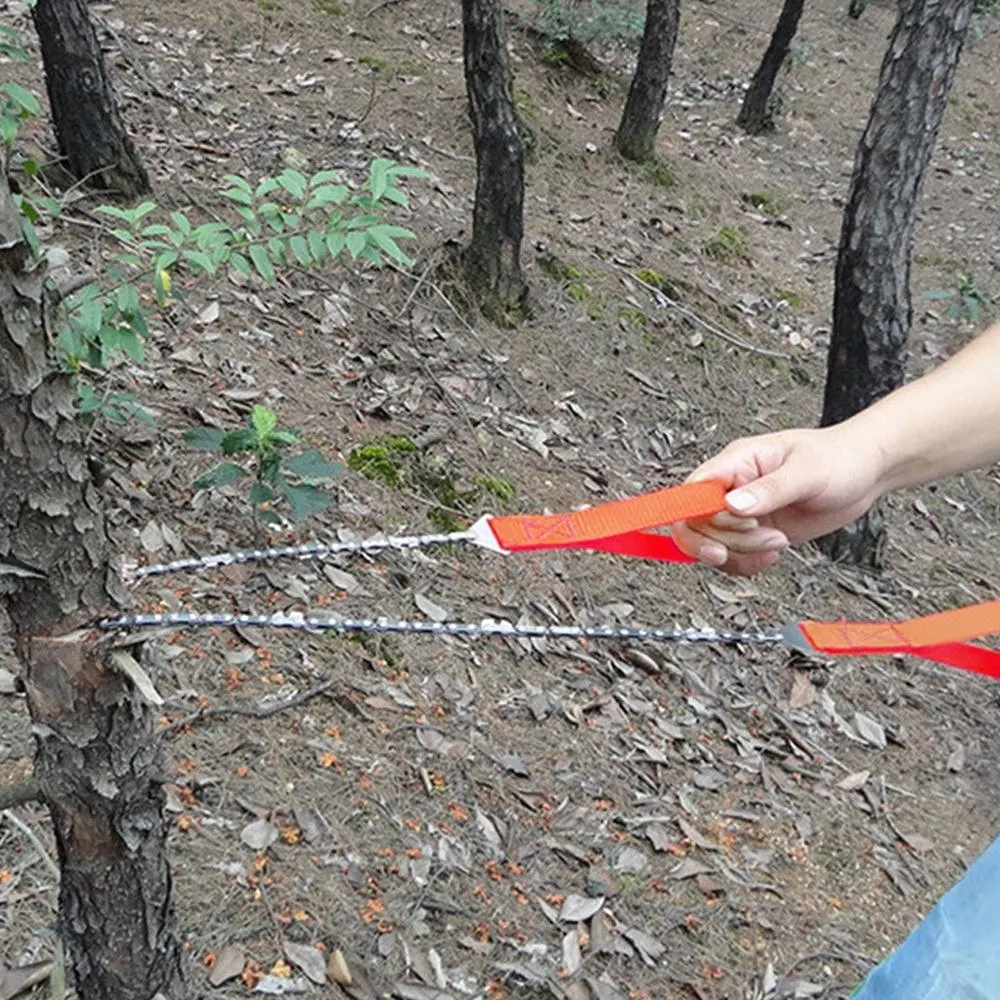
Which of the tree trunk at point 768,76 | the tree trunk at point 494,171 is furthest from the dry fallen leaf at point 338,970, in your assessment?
the tree trunk at point 768,76

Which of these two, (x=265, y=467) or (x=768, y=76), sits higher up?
(x=768, y=76)

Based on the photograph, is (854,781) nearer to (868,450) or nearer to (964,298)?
(868,450)

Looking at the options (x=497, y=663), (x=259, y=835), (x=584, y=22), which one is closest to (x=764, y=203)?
(x=584, y=22)

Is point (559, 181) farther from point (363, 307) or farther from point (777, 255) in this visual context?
point (363, 307)

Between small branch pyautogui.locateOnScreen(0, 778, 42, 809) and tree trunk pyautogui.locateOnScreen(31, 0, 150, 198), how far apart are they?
10.8 ft

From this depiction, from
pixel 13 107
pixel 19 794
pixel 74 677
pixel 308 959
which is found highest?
pixel 13 107

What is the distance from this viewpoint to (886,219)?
13.7 feet

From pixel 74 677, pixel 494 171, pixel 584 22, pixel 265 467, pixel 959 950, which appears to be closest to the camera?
pixel 959 950

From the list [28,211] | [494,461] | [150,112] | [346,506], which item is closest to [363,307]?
[494,461]

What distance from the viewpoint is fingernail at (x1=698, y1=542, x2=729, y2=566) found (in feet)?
5.01

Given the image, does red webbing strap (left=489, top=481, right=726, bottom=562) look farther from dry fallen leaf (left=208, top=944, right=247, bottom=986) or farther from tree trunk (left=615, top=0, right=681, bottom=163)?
tree trunk (left=615, top=0, right=681, bottom=163)

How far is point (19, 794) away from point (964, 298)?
7090 mm

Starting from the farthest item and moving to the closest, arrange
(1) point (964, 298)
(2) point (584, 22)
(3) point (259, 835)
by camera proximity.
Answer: (2) point (584, 22) < (1) point (964, 298) < (3) point (259, 835)

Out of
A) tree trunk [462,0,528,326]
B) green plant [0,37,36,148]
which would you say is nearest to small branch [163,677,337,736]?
green plant [0,37,36,148]
